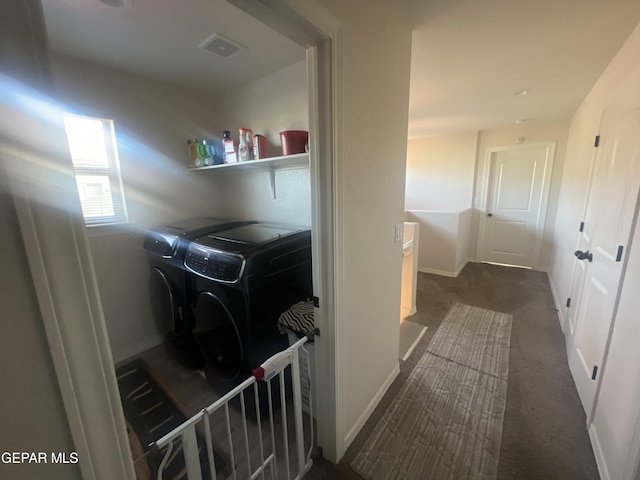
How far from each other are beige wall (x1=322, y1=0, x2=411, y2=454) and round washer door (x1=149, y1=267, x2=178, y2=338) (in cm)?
145

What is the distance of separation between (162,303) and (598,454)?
2.90 metres

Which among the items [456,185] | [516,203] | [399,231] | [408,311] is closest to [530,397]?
[408,311]

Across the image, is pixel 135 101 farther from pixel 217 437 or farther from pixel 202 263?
pixel 217 437

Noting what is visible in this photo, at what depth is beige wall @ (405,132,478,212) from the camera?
4477 millimetres

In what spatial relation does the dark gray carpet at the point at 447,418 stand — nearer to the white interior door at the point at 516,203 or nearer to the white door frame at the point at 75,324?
the white door frame at the point at 75,324

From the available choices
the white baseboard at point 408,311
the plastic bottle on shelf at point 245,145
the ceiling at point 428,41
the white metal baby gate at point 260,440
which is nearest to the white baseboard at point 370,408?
the white metal baby gate at point 260,440

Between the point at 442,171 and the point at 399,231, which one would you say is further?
the point at 442,171

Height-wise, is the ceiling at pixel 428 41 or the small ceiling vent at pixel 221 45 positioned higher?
the ceiling at pixel 428 41

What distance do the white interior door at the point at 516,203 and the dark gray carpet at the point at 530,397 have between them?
43.7 inches

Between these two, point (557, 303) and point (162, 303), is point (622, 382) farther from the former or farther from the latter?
point (162, 303)

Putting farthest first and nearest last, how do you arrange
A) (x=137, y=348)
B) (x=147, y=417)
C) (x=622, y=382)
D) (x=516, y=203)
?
(x=516, y=203) < (x=137, y=348) < (x=147, y=417) < (x=622, y=382)

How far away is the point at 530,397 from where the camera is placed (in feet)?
5.70

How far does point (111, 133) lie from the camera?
203cm

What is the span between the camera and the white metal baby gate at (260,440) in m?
0.99
